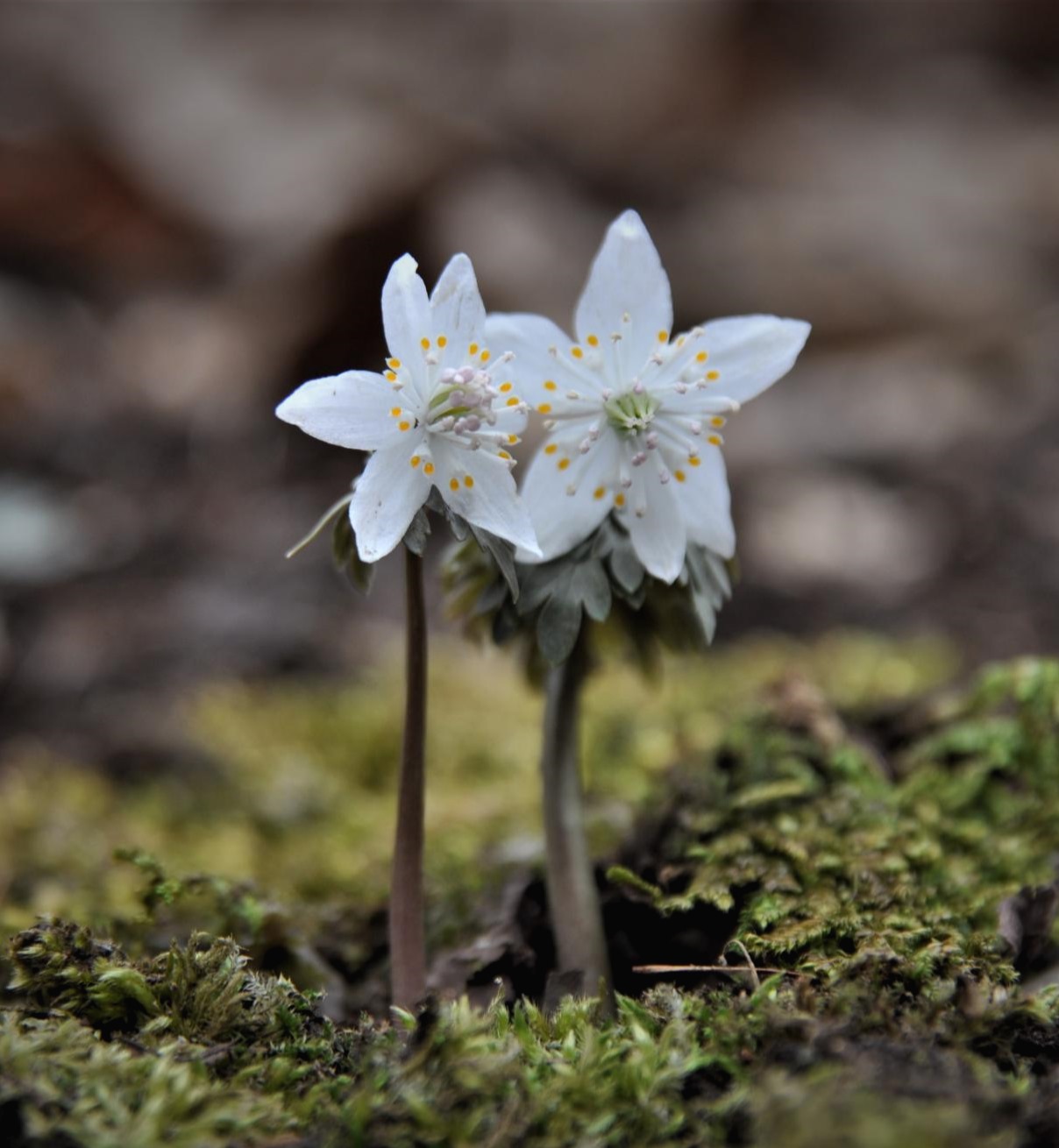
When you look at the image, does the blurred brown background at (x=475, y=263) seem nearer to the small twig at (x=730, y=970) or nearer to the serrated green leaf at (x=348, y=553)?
the serrated green leaf at (x=348, y=553)

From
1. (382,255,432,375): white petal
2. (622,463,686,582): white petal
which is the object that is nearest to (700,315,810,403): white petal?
(622,463,686,582): white petal

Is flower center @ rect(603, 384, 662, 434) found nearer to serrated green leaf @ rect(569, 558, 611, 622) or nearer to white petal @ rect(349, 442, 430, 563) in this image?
serrated green leaf @ rect(569, 558, 611, 622)

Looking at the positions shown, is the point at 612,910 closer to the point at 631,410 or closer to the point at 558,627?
the point at 558,627

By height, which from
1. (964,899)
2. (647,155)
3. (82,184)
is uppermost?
(647,155)

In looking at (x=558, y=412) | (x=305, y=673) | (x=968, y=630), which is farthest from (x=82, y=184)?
(x=558, y=412)

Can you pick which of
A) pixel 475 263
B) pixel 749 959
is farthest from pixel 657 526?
pixel 475 263

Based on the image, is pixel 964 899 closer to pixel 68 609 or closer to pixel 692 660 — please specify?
pixel 692 660
